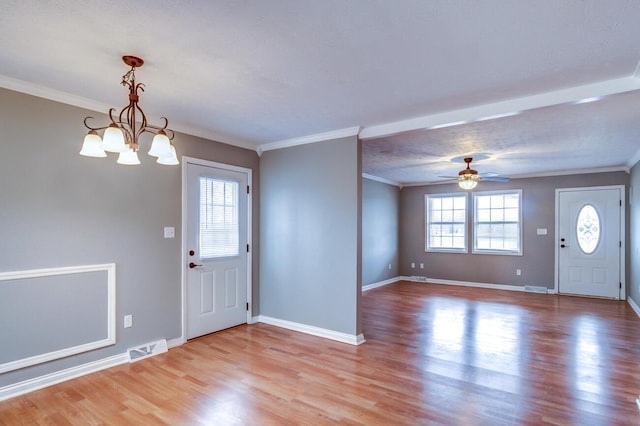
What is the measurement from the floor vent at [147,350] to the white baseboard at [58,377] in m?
0.06

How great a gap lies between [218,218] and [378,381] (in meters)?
2.65

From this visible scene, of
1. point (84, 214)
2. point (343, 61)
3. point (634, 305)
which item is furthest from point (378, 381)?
point (634, 305)

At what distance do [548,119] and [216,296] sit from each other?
4.23 metres

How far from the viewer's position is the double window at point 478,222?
7574 millimetres

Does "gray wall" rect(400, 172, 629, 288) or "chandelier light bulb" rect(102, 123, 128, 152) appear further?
"gray wall" rect(400, 172, 629, 288)

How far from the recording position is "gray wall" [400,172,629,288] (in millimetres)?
7102

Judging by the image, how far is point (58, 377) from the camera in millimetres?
2969

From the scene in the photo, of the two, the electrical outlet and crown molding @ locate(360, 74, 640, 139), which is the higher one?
crown molding @ locate(360, 74, 640, 139)

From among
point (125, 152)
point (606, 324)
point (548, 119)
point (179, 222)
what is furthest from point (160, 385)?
point (606, 324)

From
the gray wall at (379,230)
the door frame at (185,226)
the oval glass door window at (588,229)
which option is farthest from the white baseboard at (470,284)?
the door frame at (185,226)

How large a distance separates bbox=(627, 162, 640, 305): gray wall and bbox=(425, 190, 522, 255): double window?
1.77 m

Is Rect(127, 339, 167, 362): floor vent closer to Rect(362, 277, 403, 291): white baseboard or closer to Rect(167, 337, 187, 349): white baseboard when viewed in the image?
Rect(167, 337, 187, 349): white baseboard

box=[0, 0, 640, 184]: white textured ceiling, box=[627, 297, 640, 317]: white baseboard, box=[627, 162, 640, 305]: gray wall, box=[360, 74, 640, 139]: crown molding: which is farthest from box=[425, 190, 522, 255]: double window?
box=[360, 74, 640, 139]: crown molding

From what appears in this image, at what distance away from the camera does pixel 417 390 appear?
2846 millimetres
